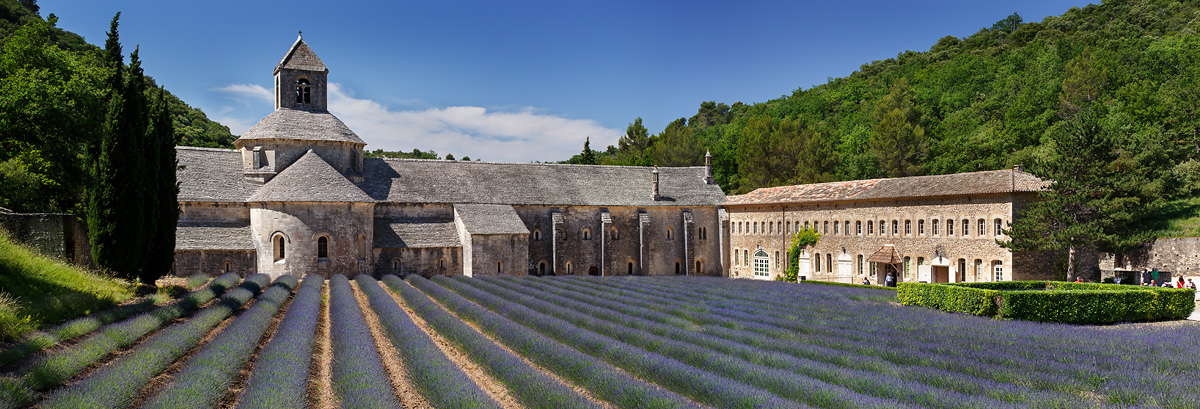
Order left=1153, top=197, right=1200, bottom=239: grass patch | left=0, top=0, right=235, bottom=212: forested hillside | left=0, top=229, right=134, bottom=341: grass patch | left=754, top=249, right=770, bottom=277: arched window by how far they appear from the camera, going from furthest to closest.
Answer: left=754, top=249, right=770, bottom=277: arched window
left=1153, top=197, right=1200, bottom=239: grass patch
left=0, top=0, right=235, bottom=212: forested hillside
left=0, top=229, right=134, bottom=341: grass patch

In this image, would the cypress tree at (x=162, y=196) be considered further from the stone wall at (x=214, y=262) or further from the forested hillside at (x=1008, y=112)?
the forested hillside at (x=1008, y=112)

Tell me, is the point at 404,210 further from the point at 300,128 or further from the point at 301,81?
the point at 301,81

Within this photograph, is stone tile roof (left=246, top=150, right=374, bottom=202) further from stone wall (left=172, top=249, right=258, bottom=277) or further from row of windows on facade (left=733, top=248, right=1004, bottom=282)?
row of windows on facade (left=733, top=248, right=1004, bottom=282)

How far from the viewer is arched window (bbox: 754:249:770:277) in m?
43.2

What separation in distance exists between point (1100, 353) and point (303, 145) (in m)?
37.5

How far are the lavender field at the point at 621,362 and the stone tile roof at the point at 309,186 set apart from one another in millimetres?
13313

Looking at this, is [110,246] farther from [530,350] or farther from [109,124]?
[530,350]

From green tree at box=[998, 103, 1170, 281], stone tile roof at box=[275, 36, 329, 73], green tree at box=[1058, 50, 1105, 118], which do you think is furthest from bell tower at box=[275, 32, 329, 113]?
green tree at box=[1058, 50, 1105, 118]

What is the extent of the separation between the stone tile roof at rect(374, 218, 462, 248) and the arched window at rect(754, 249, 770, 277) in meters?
20.5

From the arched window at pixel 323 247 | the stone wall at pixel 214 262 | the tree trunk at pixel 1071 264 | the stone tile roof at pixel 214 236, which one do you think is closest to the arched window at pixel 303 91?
the stone tile roof at pixel 214 236

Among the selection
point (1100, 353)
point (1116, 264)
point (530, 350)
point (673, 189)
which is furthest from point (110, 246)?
point (1116, 264)

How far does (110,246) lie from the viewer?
65.6ft

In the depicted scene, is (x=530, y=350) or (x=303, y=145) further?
(x=303, y=145)

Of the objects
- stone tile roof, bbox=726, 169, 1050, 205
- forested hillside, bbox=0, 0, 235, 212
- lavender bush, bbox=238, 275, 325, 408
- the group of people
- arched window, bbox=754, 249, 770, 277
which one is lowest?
arched window, bbox=754, 249, 770, 277
